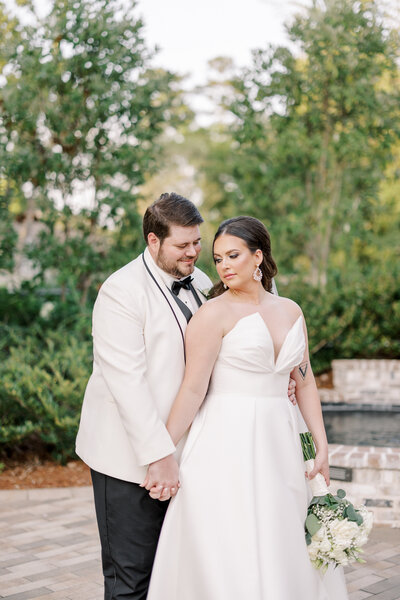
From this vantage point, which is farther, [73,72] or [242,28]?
[242,28]

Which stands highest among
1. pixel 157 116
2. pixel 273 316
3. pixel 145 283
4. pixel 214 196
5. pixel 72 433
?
pixel 214 196

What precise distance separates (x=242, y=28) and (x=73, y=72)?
10471mm

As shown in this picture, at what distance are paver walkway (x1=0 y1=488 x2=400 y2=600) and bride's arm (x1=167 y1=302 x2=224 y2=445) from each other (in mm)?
1539

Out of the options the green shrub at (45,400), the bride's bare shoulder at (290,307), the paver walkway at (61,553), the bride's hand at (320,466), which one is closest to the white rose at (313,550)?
the bride's hand at (320,466)

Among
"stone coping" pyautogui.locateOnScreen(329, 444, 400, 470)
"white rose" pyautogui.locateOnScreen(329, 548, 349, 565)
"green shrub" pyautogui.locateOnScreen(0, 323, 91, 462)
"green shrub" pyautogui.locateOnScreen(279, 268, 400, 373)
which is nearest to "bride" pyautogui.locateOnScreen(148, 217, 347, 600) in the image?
"white rose" pyautogui.locateOnScreen(329, 548, 349, 565)

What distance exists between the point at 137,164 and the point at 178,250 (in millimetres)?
5615

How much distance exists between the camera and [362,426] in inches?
271

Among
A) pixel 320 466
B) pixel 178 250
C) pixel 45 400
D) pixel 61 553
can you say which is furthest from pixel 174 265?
pixel 45 400

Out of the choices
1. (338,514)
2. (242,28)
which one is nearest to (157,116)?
(338,514)

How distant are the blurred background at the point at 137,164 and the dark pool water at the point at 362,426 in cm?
194

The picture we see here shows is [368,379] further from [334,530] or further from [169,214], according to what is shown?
[169,214]

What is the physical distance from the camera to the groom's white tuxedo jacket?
2605 millimetres

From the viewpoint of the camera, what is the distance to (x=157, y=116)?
830 cm

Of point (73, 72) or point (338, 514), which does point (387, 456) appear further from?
point (73, 72)
